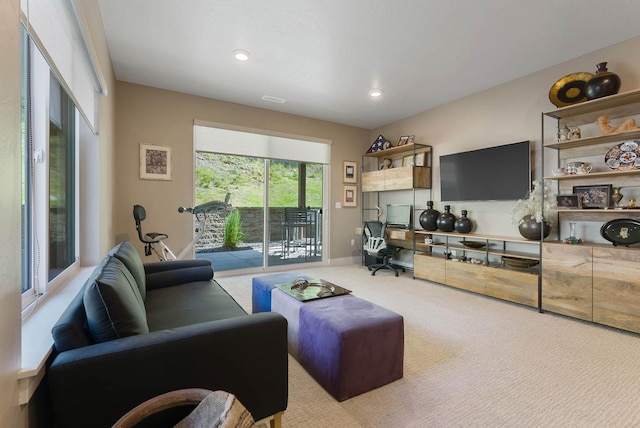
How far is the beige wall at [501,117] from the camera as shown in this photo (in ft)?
9.61

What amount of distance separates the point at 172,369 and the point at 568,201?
371 centimetres

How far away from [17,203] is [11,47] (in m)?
0.48

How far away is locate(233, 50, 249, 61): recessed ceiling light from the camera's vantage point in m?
3.11

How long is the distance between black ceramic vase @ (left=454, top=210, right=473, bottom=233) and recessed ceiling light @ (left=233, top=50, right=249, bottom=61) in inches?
135

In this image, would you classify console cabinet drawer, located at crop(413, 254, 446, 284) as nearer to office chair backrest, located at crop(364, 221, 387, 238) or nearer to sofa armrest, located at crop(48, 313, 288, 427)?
office chair backrest, located at crop(364, 221, 387, 238)

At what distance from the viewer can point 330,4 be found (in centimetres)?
239

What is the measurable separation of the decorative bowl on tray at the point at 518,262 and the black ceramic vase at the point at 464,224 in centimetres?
66

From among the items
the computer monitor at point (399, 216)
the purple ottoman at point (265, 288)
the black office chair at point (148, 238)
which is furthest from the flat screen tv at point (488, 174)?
the black office chair at point (148, 238)

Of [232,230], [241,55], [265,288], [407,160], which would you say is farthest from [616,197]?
[232,230]

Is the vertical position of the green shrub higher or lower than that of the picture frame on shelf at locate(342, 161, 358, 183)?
lower

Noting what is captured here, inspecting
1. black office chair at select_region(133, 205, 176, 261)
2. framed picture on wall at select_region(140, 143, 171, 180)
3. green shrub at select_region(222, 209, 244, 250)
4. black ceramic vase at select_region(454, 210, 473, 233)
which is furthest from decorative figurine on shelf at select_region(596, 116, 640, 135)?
framed picture on wall at select_region(140, 143, 171, 180)

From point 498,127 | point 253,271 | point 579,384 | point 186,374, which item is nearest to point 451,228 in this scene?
point 498,127

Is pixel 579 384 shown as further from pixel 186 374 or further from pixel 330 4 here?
pixel 330 4

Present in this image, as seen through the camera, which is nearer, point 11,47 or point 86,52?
point 11,47
